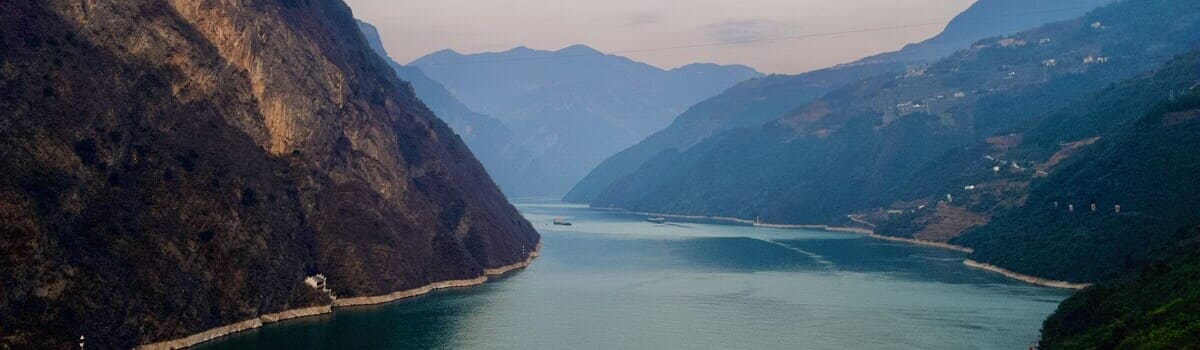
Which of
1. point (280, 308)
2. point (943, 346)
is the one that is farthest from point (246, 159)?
point (943, 346)

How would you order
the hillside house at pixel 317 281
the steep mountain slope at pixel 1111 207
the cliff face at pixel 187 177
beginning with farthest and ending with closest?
the steep mountain slope at pixel 1111 207 → the hillside house at pixel 317 281 → the cliff face at pixel 187 177

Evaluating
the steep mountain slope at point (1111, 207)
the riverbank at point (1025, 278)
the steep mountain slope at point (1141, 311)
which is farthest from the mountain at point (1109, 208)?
the steep mountain slope at point (1141, 311)

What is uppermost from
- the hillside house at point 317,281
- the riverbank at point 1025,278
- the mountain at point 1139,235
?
the mountain at point 1139,235

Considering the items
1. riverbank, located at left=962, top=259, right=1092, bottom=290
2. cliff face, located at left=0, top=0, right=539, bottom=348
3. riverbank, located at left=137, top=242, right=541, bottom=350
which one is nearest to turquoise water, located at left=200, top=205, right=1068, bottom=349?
riverbank, located at left=137, top=242, right=541, bottom=350

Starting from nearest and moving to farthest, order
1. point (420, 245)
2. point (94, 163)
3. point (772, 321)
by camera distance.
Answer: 1. point (94, 163)
2. point (772, 321)
3. point (420, 245)

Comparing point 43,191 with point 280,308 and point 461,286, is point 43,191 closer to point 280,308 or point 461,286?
point 280,308

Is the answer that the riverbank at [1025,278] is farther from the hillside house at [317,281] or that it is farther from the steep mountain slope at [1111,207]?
the hillside house at [317,281]
